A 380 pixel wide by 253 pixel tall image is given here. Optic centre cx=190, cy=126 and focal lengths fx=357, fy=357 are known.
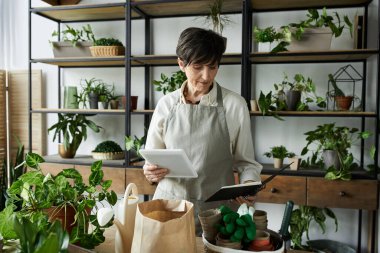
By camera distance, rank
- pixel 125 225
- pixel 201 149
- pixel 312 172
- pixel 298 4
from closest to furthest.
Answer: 1. pixel 125 225
2. pixel 201 149
3. pixel 312 172
4. pixel 298 4

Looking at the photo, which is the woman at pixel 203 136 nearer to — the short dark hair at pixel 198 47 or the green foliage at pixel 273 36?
the short dark hair at pixel 198 47

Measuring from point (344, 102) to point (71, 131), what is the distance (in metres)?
2.40

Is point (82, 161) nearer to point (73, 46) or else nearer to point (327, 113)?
point (73, 46)

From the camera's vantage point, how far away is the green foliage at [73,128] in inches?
131

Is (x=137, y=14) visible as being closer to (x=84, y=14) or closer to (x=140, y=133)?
(x=84, y=14)

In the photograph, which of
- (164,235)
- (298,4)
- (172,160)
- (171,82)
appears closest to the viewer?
(164,235)

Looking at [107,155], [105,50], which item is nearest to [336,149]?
[107,155]

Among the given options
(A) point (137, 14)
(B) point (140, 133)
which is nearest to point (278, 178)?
(B) point (140, 133)

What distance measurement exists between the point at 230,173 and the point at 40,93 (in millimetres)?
2663

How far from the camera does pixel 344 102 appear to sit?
2.79 metres

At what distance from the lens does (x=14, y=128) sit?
392 cm

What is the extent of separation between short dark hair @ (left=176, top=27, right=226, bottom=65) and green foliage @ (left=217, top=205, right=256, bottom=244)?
0.86 metres

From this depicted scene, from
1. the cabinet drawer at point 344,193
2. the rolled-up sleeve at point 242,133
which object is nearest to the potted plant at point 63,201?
the rolled-up sleeve at point 242,133

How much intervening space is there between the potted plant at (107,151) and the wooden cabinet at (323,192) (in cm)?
138
